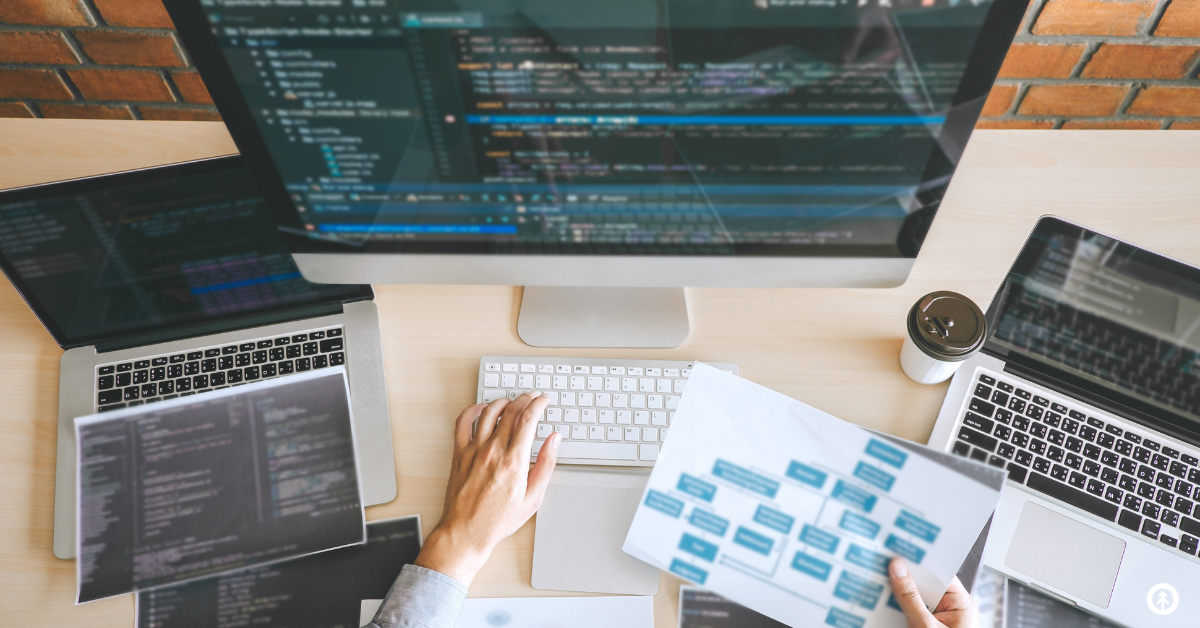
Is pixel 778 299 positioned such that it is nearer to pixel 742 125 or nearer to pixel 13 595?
pixel 742 125

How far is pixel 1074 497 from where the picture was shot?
66cm

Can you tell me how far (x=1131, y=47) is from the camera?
1217 millimetres

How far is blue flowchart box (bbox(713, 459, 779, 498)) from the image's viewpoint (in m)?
0.63

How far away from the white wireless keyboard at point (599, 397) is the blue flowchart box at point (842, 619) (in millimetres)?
235

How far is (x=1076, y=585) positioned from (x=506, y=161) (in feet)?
2.36

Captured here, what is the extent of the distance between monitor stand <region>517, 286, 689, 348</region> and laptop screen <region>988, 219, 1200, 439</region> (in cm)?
38

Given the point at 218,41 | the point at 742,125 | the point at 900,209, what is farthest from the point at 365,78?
the point at 900,209

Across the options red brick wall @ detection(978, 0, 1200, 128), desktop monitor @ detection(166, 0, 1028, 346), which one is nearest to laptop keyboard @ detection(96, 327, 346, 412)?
desktop monitor @ detection(166, 0, 1028, 346)

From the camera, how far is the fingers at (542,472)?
0.67 meters

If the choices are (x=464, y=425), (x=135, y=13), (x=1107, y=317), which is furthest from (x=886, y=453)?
(x=135, y=13)

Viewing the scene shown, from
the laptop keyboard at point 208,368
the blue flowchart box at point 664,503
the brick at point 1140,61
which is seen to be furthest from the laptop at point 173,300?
the brick at point 1140,61

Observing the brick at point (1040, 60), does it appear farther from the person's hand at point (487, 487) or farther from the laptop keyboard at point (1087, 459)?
the person's hand at point (487, 487)

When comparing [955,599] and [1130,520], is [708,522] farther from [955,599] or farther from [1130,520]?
[1130,520]

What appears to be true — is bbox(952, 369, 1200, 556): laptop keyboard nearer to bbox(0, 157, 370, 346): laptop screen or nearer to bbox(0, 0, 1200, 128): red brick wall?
bbox(0, 157, 370, 346): laptop screen
